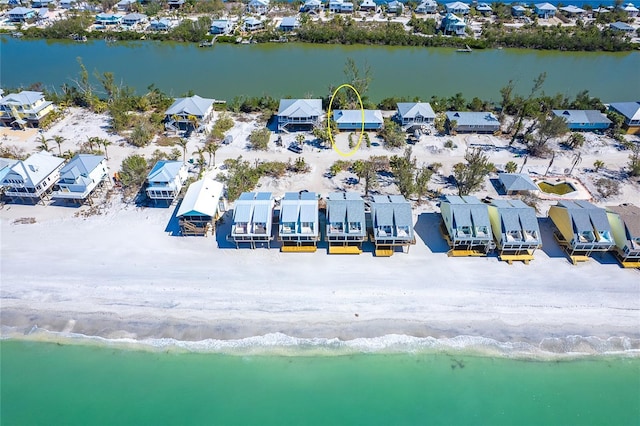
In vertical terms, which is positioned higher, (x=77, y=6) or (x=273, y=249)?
(x=77, y=6)

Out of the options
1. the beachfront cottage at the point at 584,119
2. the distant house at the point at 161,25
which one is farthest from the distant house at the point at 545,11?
the distant house at the point at 161,25

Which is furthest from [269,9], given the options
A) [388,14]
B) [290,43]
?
[388,14]

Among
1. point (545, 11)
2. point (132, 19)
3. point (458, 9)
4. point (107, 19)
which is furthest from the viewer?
point (458, 9)

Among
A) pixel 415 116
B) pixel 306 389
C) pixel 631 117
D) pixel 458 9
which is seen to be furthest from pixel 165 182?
pixel 458 9

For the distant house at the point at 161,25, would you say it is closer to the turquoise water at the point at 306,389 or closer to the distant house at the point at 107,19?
the distant house at the point at 107,19

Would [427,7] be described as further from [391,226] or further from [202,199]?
[202,199]

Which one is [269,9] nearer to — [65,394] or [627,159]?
[627,159]
